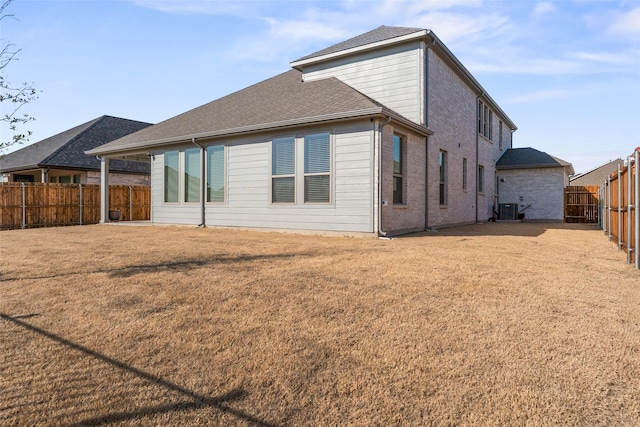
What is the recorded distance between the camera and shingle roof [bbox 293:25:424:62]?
1216 cm

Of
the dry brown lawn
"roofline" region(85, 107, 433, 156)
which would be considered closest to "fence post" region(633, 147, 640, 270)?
the dry brown lawn

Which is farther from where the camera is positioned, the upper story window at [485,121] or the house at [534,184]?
the house at [534,184]

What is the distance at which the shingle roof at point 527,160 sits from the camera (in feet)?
65.2

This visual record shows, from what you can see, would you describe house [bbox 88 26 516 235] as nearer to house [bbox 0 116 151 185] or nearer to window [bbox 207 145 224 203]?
window [bbox 207 145 224 203]

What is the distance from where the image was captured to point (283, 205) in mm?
11008

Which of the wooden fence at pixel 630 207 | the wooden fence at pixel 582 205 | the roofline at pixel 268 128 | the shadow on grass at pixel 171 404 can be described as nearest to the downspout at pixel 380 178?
the roofline at pixel 268 128

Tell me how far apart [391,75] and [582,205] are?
14316mm

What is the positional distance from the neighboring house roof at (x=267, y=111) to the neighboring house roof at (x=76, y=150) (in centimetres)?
529

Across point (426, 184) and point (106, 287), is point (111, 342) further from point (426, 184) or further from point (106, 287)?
point (426, 184)

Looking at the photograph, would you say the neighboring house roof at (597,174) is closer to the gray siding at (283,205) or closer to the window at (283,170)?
the gray siding at (283,205)

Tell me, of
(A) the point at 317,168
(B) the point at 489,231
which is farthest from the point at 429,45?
(B) the point at 489,231

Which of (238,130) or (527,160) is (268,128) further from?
(527,160)

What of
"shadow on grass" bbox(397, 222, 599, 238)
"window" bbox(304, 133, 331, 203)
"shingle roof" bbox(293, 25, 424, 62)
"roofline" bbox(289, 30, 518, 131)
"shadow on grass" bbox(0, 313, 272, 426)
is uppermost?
"shingle roof" bbox(293, 25, 424, 62)

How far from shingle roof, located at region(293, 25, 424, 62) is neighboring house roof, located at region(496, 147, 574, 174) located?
1178cm
